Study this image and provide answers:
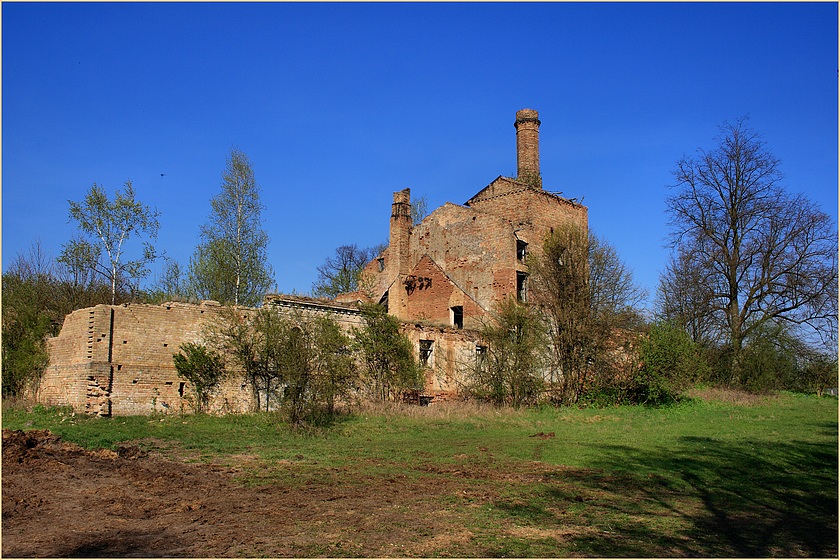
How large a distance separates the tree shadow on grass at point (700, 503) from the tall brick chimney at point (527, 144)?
2251 centimetres

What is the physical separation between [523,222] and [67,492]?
26.1 meters

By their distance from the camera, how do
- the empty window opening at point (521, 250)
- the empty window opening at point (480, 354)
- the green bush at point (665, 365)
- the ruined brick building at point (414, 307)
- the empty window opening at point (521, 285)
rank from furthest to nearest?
the empty window opening at point (521, 250) < the empty window opening at point (521, 285) < the empty window opening at point (480, 354) < the green bush at point (665, 365) < the ruined brick building at point (414, 307)

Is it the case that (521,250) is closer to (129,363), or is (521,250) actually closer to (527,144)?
(527,144)

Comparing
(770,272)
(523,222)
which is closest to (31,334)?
(523,222)

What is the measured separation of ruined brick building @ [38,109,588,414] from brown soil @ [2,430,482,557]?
7.05 metres

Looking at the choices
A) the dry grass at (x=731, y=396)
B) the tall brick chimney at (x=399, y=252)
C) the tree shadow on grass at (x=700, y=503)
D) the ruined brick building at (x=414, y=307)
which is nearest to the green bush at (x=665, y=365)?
the dry grass at (x=731, y=396)

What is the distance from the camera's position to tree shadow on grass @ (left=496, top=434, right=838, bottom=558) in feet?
25.4

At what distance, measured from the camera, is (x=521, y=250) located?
33.5 meters

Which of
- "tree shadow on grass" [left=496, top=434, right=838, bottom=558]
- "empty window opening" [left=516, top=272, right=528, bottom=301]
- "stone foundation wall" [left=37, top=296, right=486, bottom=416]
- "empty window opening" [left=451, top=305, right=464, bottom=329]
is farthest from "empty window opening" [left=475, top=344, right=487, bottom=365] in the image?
"tree shadow on grass" [left=496, top=434, right=838, bottom=558]

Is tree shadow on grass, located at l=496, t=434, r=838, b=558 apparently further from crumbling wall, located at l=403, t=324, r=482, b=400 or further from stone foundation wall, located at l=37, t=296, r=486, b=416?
crumbling wall, located at l=403, t=324, r=482, b=400

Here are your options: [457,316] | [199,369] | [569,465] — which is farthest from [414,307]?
[569,465]

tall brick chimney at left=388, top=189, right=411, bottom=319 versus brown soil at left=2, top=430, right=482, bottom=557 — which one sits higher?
tall brick chimney at left=388, top=189, right=411, bottom=319

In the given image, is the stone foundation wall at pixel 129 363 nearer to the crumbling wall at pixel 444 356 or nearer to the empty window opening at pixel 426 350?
the crumbling wall at pixel 444 356

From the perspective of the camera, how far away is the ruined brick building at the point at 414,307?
20.0 meters
